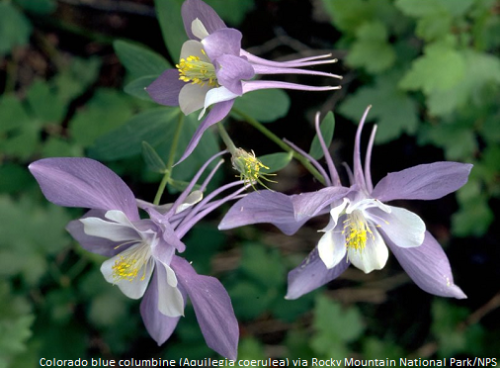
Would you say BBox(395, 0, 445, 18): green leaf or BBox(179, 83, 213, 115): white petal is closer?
BBox(179, 83, 213, 115): white petal

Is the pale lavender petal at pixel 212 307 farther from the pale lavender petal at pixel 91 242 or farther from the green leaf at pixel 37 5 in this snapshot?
the green leaf at pixel 37 5

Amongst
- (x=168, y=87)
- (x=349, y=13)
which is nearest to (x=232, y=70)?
(x=168, y=87)

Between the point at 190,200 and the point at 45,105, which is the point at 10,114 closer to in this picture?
the point at 45,105

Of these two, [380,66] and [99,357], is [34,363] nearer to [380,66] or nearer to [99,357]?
[99,357]

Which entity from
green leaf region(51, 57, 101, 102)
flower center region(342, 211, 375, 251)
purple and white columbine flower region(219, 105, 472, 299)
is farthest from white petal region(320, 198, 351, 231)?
green leaf region(51, 57, 101, 102)

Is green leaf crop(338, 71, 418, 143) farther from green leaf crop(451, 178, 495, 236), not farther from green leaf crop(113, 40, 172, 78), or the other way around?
green leaf crop(113, 40, 172, 78)

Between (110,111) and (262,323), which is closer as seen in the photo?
(110,111)


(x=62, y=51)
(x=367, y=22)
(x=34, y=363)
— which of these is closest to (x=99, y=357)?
(x=34, y=363)
